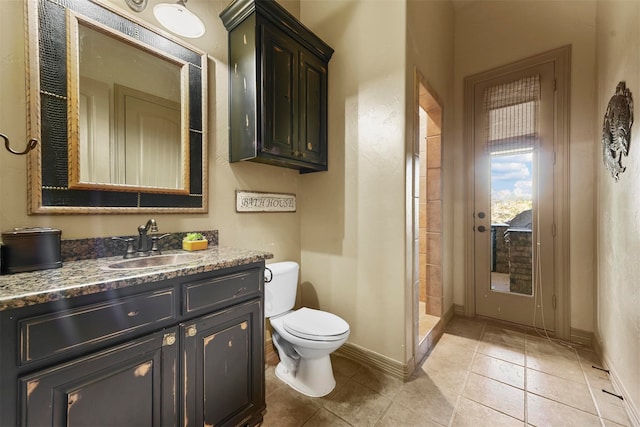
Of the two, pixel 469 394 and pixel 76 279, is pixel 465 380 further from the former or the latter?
pixel 76 279

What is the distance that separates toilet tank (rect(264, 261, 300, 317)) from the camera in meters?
1.84

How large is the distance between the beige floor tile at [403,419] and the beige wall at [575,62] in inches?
74.1

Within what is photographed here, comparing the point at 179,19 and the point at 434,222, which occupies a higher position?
the point at 179,19

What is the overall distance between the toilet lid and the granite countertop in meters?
0.68

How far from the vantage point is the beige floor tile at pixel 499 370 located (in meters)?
1.80

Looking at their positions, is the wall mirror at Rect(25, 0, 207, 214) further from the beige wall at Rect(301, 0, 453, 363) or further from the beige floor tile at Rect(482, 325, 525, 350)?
the beige floor tile at Rect(482, 325, 525, 350)

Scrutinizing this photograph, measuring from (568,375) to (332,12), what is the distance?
324 cm

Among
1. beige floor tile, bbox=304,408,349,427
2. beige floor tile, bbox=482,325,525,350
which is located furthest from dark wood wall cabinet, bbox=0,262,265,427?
beige floor tile, bbox=482,325,525,350

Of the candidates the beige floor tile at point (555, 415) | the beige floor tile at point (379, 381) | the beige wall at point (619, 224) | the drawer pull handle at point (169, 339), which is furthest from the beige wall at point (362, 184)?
the drawer pull handle at point (169, 339)

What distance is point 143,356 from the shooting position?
977mm

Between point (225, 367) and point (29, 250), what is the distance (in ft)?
2.99

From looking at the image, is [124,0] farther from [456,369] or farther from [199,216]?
[456,369]

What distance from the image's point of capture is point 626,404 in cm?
151

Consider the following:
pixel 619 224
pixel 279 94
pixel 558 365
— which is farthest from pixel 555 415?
pixel 279 94
